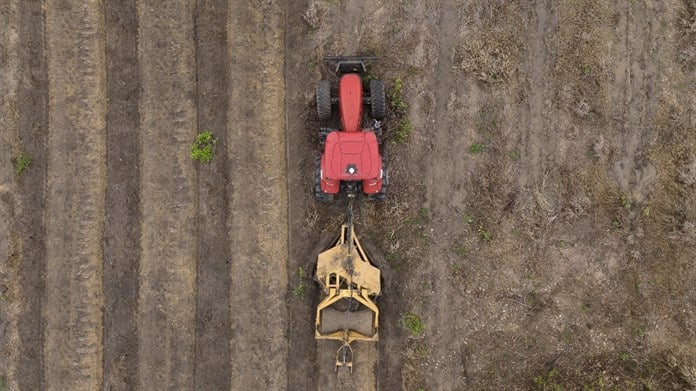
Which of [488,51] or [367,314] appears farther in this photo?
[488,51]

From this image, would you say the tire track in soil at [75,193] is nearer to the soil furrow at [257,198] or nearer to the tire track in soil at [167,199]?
the tire track in soil at [167,199]

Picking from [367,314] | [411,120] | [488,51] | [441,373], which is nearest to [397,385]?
[441,373]

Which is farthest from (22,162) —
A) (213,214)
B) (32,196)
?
(213,214)

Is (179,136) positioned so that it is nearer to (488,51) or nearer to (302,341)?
(302,341)

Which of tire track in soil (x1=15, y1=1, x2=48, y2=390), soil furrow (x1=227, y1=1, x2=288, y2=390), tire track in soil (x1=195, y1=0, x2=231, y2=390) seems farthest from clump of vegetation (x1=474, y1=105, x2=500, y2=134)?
tire track in soil (x1=15, y1=1, x2=48, y2=390)

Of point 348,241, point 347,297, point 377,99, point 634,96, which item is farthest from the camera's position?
point 634,96

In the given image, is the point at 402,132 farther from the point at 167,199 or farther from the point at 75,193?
the point at 75,193

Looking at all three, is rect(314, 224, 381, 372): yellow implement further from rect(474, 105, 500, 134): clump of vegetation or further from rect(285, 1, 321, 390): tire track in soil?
rect(474, 105, 500, 134): clump of vegetation

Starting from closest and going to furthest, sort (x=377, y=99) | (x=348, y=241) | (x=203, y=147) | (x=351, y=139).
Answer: (x=351, y=139)
(x=377, y=99)
(x=348, y=241)
(x=203, y=147)
